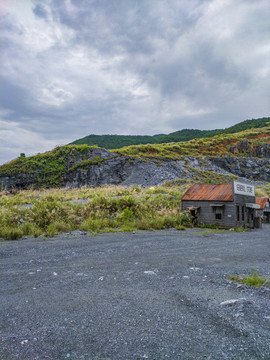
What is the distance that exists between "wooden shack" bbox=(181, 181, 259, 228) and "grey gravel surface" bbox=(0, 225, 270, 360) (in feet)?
28.3

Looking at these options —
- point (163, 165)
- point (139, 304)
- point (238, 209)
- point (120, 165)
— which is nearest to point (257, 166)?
point (163, 165)

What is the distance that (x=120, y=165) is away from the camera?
4094 centimetres

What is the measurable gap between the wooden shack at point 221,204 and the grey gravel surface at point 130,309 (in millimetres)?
8614

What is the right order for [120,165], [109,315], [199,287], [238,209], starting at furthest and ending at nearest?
[120,165] < [238,209] < [199,287] < [109,315]

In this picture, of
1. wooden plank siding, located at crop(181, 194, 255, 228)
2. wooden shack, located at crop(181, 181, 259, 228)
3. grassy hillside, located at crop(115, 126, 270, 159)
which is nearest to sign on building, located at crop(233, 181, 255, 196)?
wooden shack, located at crop(181, 181, 259, 228)

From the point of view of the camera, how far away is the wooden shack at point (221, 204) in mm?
14758

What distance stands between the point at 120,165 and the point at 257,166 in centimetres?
3756

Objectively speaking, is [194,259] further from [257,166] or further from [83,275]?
[257,166]

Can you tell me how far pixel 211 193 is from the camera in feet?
51.5

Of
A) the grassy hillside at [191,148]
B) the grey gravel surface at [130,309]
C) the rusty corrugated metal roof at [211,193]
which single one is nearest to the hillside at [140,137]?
the grassy hillside at [191,148]

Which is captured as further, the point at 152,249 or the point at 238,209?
the point at 238,209

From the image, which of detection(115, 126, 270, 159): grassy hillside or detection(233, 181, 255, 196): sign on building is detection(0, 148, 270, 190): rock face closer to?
detection(115, 126, 270, 159): grassy hillside

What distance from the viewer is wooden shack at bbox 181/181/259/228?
48.4 feet

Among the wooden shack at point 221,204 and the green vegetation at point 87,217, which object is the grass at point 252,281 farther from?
the wooden shack at point 221,204
